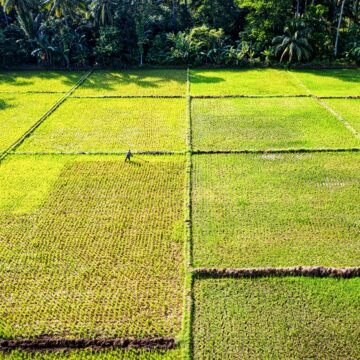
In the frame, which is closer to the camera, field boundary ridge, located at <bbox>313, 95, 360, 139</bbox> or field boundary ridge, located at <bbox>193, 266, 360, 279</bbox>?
field boundary ridge, located at <bbox>193, 266, 360, 279</bbox>

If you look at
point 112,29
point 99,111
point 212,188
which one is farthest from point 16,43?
point 212,188

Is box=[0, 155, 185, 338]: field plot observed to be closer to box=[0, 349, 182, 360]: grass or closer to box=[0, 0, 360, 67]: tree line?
box=[0, 349, 182, 360]: grass

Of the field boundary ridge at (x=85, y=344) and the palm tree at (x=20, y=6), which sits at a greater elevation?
the palm tree at (x=20, y=6)

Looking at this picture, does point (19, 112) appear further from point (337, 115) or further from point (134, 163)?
point (337, 115)

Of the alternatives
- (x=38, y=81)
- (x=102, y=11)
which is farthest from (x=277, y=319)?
(x=102, y=11)

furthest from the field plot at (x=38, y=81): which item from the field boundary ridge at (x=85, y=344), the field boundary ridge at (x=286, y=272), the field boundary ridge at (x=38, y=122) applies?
the field boundary ridge at (x=85, y=344)

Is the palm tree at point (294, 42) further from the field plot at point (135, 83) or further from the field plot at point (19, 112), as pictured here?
the field plot at point (19, 112)

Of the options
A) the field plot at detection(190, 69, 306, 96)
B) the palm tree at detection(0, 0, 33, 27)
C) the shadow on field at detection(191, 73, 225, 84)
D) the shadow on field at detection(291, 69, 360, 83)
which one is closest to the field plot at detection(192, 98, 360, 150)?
the field plot at detection(190, 69, 306, 96)

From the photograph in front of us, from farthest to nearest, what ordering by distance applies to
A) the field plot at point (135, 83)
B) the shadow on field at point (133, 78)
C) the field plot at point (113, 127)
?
the shadow on field at point (133, 78) < the field plot at point (135, 83) < the field plot at point (113, 127)
